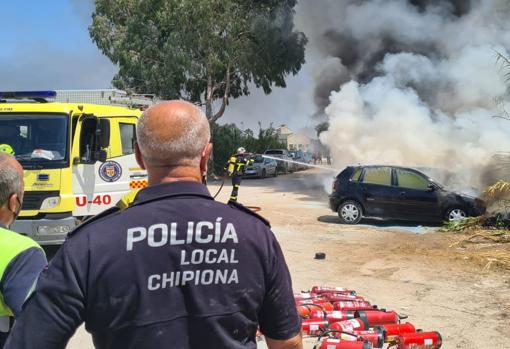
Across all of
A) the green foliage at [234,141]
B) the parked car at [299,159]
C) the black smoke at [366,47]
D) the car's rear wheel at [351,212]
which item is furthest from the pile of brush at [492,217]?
the parked car at [299,159]

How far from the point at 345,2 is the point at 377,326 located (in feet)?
72.4

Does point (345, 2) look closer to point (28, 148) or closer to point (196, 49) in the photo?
point (196, 49)

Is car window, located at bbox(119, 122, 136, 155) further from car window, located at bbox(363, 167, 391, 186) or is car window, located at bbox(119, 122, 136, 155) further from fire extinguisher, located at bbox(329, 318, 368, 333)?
car window, located at bbox(363, 167, 391, 186)

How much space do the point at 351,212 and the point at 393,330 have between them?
868 centimetres

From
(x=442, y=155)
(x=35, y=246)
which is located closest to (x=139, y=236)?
(x=35, y=246)

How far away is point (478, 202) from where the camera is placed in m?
11.9

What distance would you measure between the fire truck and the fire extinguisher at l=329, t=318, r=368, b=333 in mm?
4367

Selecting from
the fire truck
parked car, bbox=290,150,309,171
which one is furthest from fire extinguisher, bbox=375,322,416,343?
parked car, bbox=290,150,309,171

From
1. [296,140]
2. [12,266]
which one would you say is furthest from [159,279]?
[296,140]

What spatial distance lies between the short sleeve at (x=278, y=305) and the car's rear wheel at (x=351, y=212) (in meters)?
11.2

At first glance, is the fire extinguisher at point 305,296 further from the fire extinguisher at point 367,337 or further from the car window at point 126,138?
the car window at point 126,138

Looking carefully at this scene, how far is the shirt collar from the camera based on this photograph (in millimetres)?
1617

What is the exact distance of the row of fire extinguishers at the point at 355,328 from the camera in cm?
385

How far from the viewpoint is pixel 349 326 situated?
4.13m
